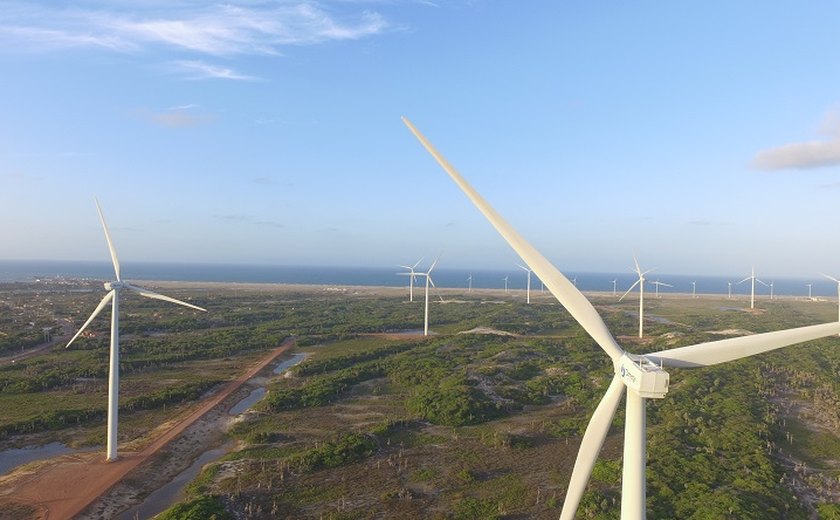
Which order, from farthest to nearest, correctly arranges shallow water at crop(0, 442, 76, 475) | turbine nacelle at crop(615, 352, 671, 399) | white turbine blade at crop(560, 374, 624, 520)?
shallow water at crop(0, 442, 76, 475) < white turbine blade at crop(560, 374, 624, 520) < turbine nacelle at crop(615, 352, 671, 399)

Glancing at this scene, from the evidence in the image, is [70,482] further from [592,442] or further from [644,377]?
[644,377]

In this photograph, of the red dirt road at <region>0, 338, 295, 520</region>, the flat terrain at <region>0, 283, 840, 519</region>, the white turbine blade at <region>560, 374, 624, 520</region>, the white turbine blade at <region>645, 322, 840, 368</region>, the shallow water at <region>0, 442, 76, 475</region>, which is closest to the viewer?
the white turbine blade at <region>645, 322, 840, 368</region>

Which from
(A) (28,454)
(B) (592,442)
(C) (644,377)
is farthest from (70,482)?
(C) (644,377)

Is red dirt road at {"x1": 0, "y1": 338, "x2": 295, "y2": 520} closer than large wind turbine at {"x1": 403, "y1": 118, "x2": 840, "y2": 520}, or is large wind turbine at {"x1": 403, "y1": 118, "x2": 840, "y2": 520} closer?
large wind turbine at {"x1": 403, "y1": 118, "x2": 840, "y2": 520}

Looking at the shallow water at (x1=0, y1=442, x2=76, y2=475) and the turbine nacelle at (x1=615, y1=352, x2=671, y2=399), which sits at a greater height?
the turbine nacelle at (x1=615, y1=352, x2=671, y2=399)

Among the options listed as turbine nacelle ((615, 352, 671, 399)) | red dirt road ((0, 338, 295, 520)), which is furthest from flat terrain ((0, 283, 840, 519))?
turbine nacelle ((615, 352, 671, 399))

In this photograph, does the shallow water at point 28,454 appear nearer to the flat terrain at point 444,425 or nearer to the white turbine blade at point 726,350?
the flat terrain at point 444,425

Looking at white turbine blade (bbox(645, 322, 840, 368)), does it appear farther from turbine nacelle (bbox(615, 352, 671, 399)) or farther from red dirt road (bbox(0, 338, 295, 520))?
red dirt road (bbox(0, 338, 295, 520))
